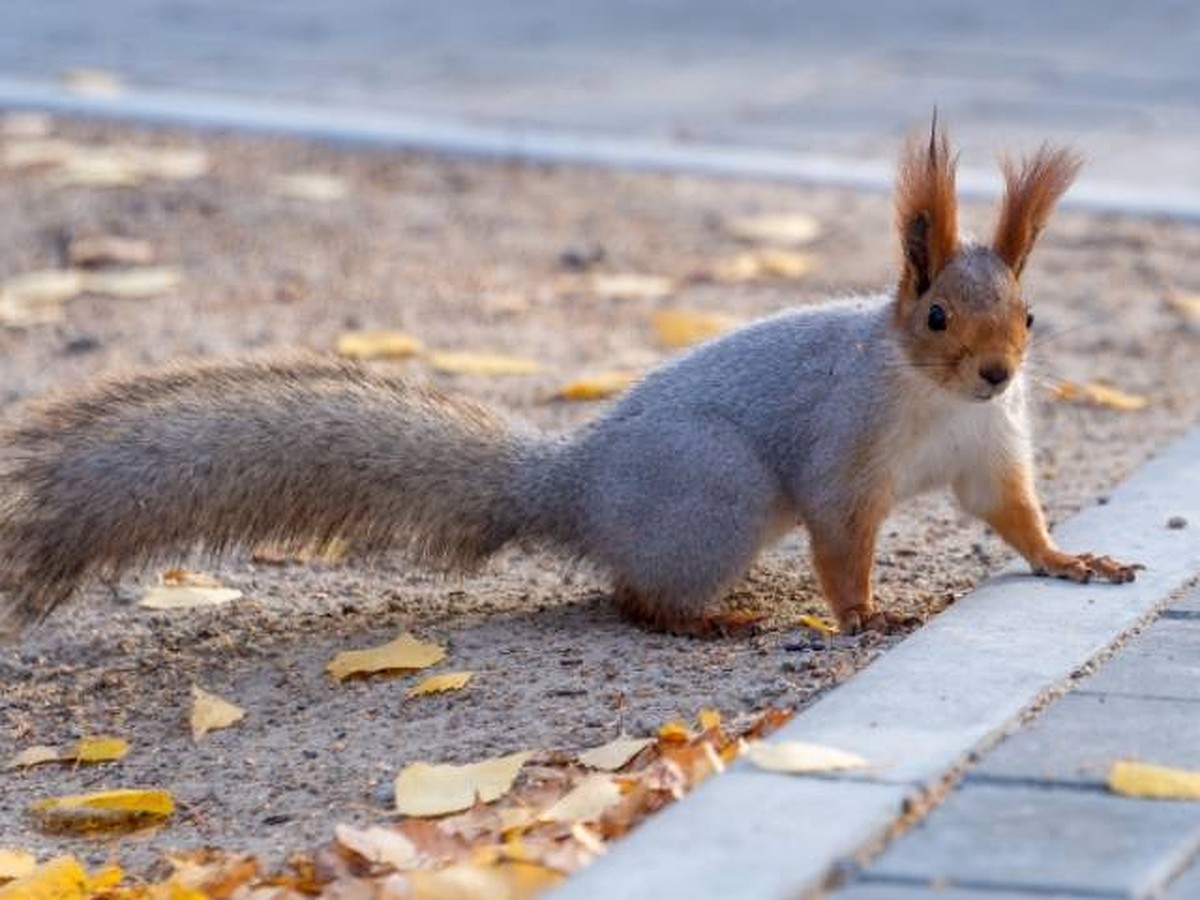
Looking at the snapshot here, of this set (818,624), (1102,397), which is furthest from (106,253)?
(818,624)

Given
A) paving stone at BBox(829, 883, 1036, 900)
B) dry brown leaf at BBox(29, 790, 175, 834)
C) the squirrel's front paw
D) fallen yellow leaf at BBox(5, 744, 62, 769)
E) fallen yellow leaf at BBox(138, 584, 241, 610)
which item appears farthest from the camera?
fallen yellow leaf at BBox(138, 584, 241, 610)

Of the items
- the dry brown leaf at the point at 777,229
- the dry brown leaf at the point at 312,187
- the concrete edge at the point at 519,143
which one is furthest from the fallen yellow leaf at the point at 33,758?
the concrete edge at the point at 519,143

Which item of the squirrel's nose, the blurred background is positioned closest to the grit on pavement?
the squirrel's nose

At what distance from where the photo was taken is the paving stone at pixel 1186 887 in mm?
2293

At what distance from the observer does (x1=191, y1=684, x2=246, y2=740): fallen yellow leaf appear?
3.27 meters

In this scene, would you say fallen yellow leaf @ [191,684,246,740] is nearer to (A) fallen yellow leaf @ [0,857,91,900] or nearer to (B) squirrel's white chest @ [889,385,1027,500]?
(A) fallen yellow leaf @ [0,857,91,900]

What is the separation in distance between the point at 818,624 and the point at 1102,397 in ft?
4.50

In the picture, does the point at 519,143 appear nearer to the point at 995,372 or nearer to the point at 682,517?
the point at 682,517

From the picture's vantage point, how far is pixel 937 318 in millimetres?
3305

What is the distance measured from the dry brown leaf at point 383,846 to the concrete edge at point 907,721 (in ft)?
0.92

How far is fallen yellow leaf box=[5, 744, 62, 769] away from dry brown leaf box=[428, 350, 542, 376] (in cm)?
170

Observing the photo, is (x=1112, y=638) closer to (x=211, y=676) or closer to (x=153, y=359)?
(x=211, y=676)

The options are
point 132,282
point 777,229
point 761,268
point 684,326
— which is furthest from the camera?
point 777,229

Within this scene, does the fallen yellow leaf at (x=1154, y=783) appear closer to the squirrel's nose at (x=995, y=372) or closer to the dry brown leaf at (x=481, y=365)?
the squirrel's nose at (x=995, y=372)
